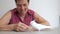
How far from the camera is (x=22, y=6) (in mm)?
1390

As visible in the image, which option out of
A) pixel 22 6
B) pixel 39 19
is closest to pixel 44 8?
pixel 39 19

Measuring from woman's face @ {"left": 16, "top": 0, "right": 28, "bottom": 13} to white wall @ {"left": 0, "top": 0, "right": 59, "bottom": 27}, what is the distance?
0.23 feet

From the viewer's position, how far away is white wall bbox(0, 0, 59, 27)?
4.83 ft

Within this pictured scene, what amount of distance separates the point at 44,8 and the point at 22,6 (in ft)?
0.90

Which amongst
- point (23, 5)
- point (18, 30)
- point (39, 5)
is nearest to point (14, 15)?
point (23, 5)

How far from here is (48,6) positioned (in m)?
1.55

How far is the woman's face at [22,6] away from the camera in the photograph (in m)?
1.39

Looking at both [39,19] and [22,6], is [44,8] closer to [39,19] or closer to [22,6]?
[39,19]

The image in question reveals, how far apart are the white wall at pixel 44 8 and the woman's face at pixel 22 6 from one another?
69mm

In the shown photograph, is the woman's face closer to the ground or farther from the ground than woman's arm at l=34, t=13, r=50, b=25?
farther from the ground

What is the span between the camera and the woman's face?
139cm

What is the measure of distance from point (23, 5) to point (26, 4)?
4cm

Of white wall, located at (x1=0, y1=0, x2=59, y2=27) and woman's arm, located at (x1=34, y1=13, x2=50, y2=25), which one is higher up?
white wall, located at (x1=0, y1=0, x2=59, y2=27)

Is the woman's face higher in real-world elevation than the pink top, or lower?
higher
